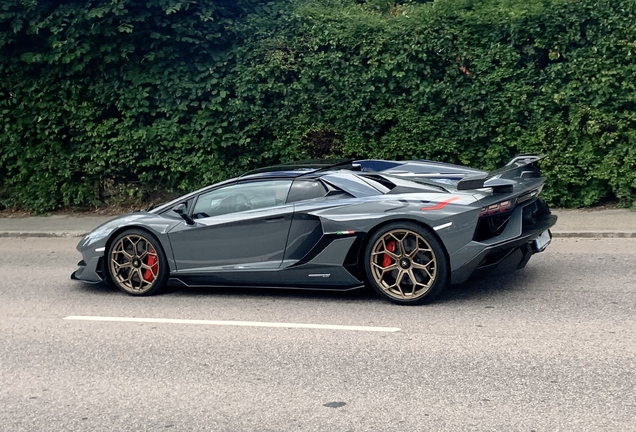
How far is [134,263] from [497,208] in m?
3.76

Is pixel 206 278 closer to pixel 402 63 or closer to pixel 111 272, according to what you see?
pixel 111 272

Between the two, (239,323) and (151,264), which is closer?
(239,323)

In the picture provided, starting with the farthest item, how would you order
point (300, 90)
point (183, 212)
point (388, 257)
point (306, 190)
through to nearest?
point (300, 90)
point (183, 212)
point (306, 190)
point (388, 257)

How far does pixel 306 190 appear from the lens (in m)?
8.12

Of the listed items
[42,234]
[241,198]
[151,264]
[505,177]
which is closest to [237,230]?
[241,198]

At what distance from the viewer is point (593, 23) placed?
12141 millimetres

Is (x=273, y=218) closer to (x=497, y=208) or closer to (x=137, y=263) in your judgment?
(x=137, y=263)

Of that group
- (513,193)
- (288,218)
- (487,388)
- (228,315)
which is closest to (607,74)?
(513,193)

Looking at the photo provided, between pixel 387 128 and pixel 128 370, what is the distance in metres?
8.13

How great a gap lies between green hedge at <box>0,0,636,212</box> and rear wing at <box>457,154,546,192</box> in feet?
13.1

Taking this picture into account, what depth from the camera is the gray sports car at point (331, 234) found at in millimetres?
7418

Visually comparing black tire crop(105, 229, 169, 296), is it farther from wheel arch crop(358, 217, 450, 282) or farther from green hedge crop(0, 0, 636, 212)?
green hedge crop(0, 0, 636, 212)

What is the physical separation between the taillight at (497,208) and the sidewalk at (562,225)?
380 cm

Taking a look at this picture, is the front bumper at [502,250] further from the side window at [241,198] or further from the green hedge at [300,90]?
the green hedge at [300,90]
